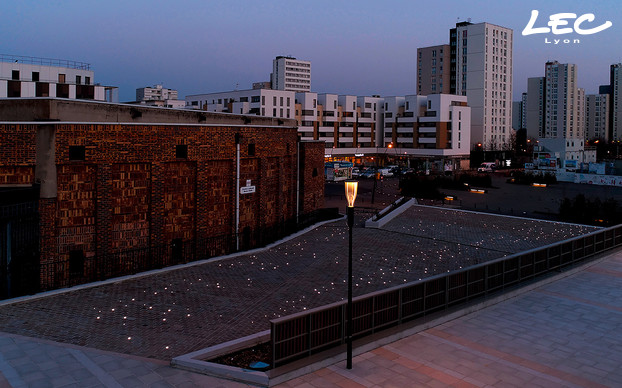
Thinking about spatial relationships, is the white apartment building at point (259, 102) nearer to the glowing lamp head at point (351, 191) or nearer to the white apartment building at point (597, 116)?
the glowing lamp head at point (351, 191)

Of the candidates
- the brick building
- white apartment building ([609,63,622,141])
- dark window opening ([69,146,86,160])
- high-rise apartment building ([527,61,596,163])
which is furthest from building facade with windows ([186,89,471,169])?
white apartment building ([609,63,622,141])

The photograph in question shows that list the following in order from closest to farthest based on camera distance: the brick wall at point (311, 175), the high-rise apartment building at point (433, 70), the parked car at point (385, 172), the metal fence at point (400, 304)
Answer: the metal fence at point (400, 304) < the brick wall at point (311, 175) < the parked car at point (385, 172) < the high-rise apartment building at point (433, 70)

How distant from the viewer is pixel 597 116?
605ft

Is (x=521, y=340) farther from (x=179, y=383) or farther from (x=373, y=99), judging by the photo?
(x=373, y=99)

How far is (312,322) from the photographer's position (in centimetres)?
1088

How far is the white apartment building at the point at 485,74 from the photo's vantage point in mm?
118625

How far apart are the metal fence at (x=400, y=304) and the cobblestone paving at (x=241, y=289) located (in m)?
2.71

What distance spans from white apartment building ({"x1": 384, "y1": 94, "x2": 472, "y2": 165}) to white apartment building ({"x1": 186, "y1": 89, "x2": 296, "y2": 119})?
67.0 feet

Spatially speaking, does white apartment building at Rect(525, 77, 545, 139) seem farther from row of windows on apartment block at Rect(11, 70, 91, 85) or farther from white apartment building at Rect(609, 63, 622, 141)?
row of windows on apartment block at Rect(11, 70, 91, 85)

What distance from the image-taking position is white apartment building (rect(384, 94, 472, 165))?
99000 mm

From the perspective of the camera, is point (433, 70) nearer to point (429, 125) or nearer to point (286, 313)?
point (429, 125)

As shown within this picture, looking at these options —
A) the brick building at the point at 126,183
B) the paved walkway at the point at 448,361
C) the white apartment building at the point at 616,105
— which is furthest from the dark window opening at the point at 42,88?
the white apartment building at the point at 616,105

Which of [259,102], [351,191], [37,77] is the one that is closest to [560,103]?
[259,102]

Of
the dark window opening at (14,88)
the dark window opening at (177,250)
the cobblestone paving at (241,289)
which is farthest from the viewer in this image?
the dark window opening at (14,88)
